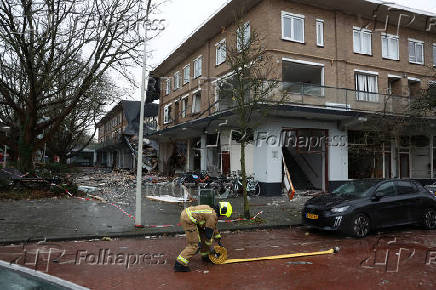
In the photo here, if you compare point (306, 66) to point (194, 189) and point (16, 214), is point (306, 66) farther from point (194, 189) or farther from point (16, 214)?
point (16, 214)

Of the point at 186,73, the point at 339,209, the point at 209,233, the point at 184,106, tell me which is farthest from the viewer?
the point at 186,73

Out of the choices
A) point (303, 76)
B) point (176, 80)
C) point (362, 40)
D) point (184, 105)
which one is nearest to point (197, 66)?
point (184, 105)

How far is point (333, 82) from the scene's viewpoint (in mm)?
18094

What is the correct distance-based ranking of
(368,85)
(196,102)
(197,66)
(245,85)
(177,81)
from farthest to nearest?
(177,81), (196,102), (197,66), (368,85), (245,85)

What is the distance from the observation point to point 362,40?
19.4 metres

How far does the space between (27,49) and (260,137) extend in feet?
35.9

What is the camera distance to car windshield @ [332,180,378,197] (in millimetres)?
8656

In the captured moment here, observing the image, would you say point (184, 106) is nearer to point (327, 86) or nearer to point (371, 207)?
point (327, 86)

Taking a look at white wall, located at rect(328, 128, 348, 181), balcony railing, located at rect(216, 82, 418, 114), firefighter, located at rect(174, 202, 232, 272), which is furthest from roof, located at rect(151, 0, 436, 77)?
firefighter, located at rect(174, 202, 232, 272)

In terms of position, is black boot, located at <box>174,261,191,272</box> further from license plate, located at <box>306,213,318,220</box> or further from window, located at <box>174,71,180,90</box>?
window, located at <box>174,71,180,90</box>

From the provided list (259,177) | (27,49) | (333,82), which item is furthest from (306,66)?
(27,49)

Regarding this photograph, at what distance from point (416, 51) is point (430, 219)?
16387 mm

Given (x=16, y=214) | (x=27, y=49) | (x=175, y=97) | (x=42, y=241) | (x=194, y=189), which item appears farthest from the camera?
(x=175, y=97)

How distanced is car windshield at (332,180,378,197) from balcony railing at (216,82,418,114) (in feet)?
21.1
